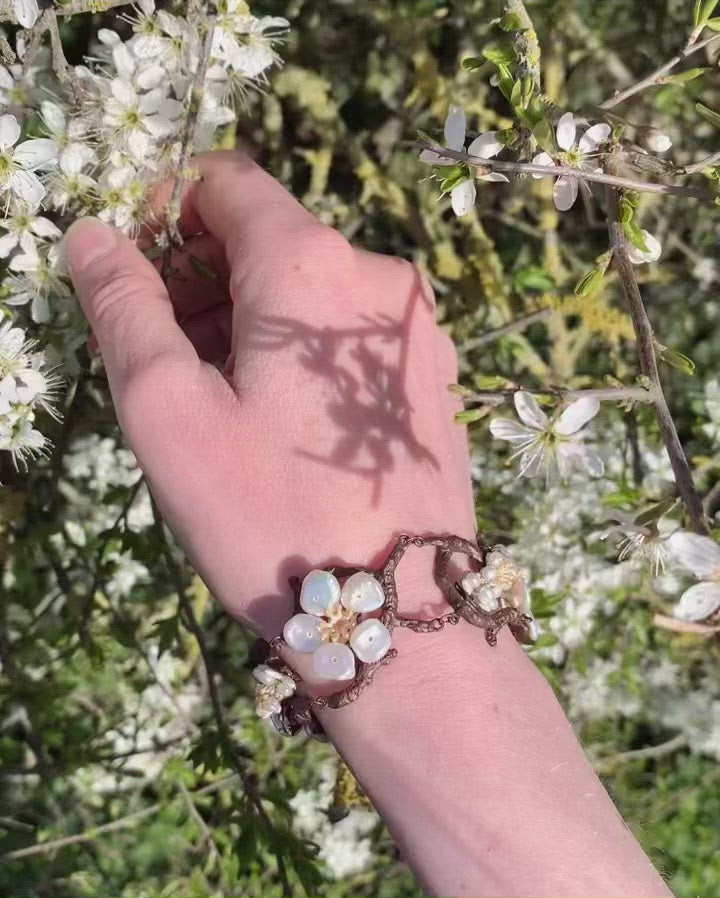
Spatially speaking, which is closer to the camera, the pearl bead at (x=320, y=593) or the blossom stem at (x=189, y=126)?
the pearl bead at (x=320, y=593)

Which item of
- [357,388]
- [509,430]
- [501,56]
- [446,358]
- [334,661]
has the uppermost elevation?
[501,56]

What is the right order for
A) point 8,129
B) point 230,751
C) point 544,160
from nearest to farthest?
1. point 544,160
2. point 8,129
3. point 230,751

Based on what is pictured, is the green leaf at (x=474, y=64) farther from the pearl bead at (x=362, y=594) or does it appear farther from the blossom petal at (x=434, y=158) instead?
the pearl bead at (x=362, y=594)

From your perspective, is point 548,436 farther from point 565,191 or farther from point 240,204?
point 240,204

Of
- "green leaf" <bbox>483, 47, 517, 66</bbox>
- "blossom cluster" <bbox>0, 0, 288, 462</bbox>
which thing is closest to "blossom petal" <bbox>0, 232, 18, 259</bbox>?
"blossom cluster" <bbox>0, 0, 288, 462</bbox>

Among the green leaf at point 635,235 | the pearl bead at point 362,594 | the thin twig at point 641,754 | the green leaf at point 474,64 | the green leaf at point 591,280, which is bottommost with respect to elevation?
the thin twig at point 641,754

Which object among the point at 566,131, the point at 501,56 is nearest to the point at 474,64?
the point at 501,56

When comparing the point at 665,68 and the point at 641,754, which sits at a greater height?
the point at 665,68

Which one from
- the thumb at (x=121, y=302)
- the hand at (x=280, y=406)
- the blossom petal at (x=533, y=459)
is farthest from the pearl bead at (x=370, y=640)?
the thumb at (x=121, y=302)

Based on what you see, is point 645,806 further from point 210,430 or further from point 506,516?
point 210,430
